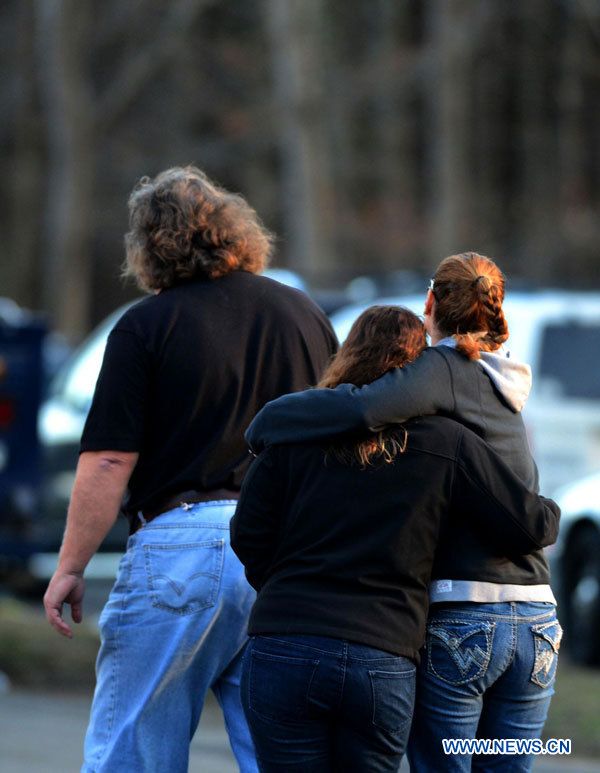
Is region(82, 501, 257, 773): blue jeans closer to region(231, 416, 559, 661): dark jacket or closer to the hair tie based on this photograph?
region(231, 416, 559, 661): dark jacket

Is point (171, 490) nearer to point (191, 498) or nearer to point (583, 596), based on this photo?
point (191, 498)

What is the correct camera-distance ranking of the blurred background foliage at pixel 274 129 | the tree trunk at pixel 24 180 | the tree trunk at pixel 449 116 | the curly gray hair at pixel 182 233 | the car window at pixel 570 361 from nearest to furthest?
the curly gray hair at pixel 182 233, the car window at pixel 570 361, the tree trunk at pixel 449 116, the blurred background foliage at pixel 274 129, the tree trunk at pixel 24 180

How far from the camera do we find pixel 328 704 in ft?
9.95

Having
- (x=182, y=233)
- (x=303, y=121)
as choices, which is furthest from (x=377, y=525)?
(x=303, y=121)

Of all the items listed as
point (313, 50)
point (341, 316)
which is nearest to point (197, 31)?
point (313, 50)

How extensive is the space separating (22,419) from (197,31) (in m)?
25.5

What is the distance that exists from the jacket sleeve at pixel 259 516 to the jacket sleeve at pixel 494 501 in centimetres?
39

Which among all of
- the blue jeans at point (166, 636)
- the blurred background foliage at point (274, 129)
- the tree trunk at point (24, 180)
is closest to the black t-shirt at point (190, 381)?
the blue jeans at point (166, 636)

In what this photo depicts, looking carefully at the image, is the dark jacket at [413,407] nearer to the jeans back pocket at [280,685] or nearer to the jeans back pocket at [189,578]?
the jeans back pocket at [280,685]

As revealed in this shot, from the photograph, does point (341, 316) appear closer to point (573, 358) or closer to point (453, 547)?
point (573, 358)

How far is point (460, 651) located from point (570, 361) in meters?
6.84

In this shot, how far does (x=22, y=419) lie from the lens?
8711 millimetres

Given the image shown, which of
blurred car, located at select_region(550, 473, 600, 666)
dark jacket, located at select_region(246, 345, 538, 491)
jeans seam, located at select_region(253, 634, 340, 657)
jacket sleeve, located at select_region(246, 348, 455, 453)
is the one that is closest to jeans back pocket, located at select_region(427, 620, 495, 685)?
jeans seam, located at select_region(253, 634, 340, 657)

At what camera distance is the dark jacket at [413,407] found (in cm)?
305
